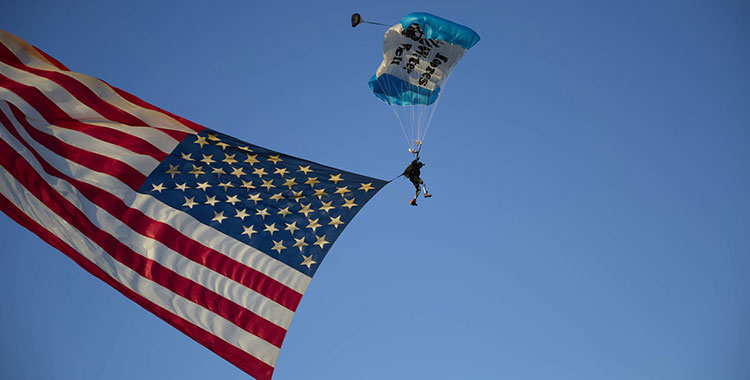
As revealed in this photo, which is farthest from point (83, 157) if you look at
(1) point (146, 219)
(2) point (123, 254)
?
(2) point (123, 254)

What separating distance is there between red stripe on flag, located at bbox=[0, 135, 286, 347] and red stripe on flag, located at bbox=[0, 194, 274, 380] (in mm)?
332

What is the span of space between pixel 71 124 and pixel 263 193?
305cm

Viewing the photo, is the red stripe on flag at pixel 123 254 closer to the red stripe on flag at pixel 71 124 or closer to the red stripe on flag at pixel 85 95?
the red stripe on flag at pixel 71 124

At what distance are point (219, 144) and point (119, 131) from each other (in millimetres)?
1548

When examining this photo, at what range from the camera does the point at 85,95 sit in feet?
30.2

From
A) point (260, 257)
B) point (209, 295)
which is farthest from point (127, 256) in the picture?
point (260, 257)

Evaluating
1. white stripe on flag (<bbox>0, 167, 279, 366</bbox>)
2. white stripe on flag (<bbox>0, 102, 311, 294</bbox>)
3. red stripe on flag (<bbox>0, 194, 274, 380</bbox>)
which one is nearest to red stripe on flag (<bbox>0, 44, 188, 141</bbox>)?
white stripe on flag (<bbox>0, 102, 311, 294</bbox>)

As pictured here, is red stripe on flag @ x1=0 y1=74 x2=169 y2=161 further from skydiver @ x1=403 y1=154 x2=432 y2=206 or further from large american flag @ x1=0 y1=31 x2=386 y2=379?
skydiver @ x1=403 y1=154 x2=432 y2=206

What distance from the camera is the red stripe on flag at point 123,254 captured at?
8734 millimetres

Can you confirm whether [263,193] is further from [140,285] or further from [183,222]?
[140,285]

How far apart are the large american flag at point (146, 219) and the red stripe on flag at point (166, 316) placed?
0.06 feet

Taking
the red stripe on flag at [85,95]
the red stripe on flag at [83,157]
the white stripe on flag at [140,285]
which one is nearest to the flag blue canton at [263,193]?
the red stripe on flag at [83,157]

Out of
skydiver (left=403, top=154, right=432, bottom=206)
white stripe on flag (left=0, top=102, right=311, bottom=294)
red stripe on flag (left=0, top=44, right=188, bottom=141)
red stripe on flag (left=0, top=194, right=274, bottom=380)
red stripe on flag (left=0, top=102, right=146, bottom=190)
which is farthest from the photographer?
skydiver (left=403, top=154, right=432, bottom=206)

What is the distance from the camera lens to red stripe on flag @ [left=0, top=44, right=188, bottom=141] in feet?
29.3
